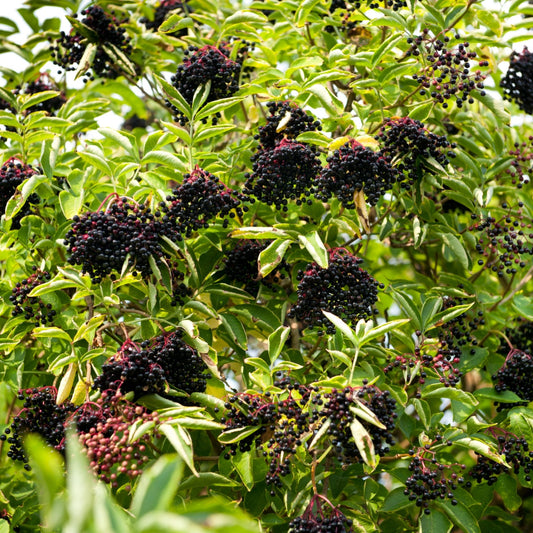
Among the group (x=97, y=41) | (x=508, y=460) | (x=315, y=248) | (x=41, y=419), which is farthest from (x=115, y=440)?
(x=97, y=41)

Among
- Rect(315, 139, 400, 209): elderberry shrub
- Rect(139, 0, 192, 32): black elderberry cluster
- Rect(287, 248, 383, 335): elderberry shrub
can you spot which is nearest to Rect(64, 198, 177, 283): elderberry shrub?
Rect(287, 248, 383, 335): elderberry shrub

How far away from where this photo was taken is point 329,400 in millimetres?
2465

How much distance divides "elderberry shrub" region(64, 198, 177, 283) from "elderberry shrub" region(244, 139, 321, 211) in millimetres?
455

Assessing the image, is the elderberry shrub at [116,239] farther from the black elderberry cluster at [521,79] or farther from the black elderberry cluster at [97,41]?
the black elderberry cluster at [521,79]

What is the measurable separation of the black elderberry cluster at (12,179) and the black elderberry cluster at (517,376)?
234 cm

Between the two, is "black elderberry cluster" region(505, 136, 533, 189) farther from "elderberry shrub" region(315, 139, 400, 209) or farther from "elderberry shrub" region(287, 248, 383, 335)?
"elderberry shrub" region(287, 248, 383, 335)

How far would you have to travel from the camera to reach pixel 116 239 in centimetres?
270

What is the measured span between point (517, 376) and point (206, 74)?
6.65 ft

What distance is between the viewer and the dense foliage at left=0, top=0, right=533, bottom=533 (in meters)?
2.65

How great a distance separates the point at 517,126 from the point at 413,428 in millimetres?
2669

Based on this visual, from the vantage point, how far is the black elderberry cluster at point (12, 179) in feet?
10.5

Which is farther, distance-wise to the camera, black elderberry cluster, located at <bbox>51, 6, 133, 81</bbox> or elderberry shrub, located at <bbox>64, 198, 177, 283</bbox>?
black elderberry cluster, located at <bbox>51, 6, 133, 81</bbox>

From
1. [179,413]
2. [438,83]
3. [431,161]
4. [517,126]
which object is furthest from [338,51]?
[517,126]

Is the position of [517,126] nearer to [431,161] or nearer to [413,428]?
[431,161]
